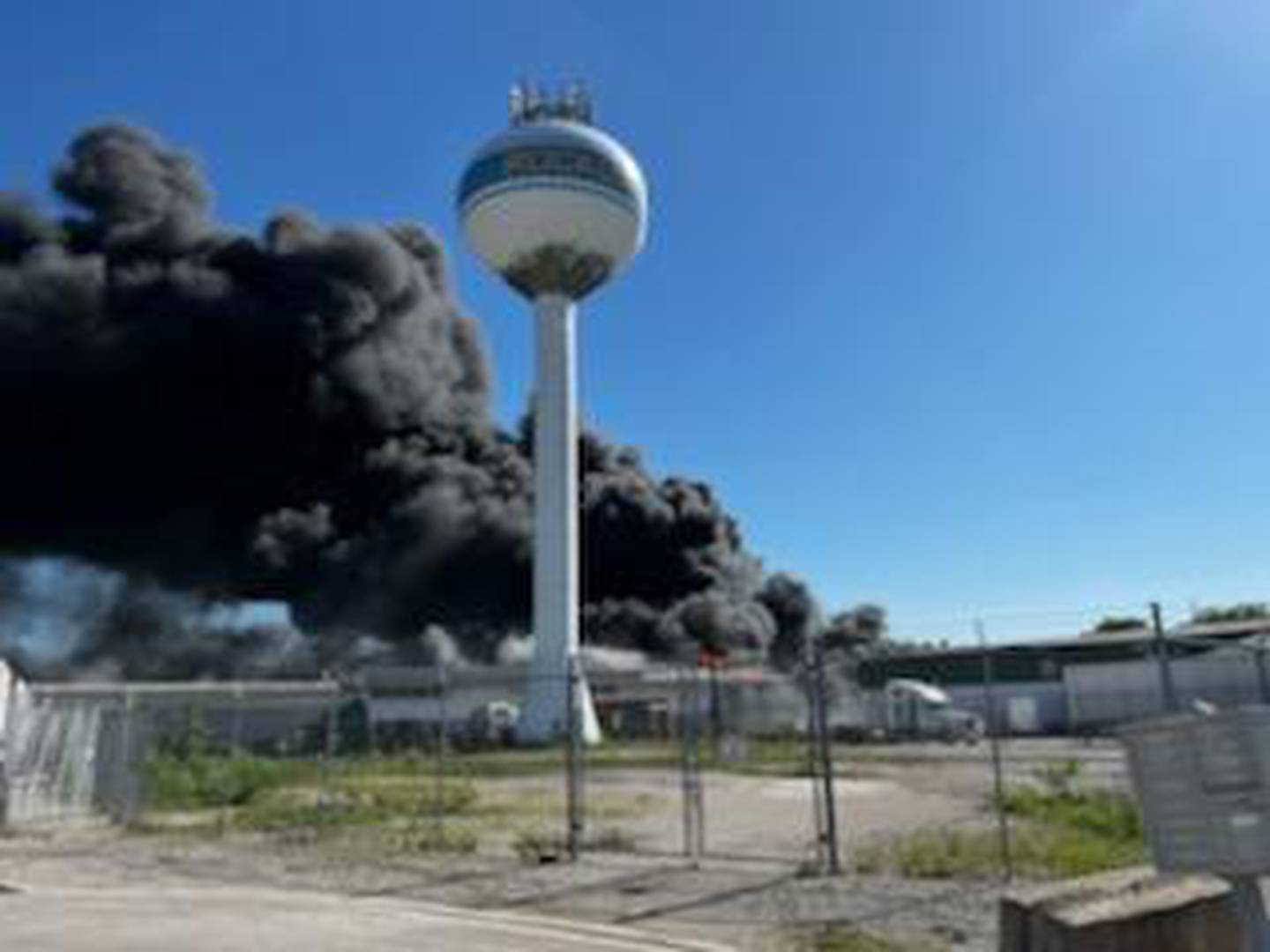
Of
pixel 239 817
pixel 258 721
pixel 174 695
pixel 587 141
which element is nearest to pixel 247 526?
pixel 258 721

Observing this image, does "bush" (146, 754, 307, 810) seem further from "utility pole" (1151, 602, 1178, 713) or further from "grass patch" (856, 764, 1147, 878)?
"utility pole" (1151, 602, 1178, 713)

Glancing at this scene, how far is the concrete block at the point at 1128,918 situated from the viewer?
16.9 ft

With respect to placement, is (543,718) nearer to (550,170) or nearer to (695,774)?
(550,170)

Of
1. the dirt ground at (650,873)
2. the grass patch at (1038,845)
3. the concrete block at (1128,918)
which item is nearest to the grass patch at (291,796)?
the dirt ground at (650,873)

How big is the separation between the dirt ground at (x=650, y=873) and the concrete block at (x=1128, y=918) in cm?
319

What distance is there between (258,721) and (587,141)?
1023 inches

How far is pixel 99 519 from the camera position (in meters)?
65.6

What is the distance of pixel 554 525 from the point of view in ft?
168

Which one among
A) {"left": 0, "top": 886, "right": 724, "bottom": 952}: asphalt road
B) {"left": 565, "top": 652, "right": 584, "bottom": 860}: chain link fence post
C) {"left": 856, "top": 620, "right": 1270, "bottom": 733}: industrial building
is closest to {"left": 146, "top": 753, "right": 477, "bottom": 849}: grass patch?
{"left": 565, "top": 652, "right": 584, "bottom": 860}: chain link fence post

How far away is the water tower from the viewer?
50938 millimetres

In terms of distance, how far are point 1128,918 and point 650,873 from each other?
7.80m

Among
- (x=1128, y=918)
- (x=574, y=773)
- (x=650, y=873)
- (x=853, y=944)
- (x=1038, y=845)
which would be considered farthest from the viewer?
(x=574, y=773)

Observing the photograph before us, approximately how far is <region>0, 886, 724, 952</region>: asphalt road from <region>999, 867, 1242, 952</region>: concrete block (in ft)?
11.0

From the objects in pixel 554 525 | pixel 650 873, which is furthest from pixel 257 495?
pixel 650 873
